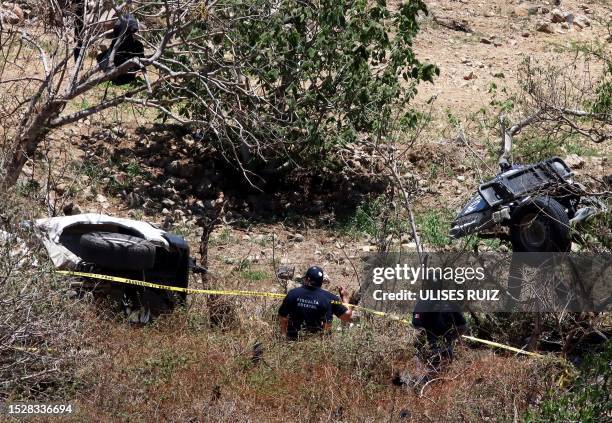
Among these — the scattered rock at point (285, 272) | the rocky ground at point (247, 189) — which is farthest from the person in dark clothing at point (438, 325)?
the scattered rock at point (285, 272)

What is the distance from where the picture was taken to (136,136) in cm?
1579

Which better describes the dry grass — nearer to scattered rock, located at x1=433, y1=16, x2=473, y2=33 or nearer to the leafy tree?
the leafy tree

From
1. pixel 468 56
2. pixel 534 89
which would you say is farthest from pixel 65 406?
pixel 468 56

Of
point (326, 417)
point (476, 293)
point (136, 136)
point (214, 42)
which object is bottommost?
point (326, 417)

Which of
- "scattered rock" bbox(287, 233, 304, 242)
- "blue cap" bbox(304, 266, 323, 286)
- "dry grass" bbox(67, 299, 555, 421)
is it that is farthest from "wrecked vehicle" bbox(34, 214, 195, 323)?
"scattered rock" bbox(287, 233, 304, 242)

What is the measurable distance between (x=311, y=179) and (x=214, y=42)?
2.75 m

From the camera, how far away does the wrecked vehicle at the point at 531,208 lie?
10062mm

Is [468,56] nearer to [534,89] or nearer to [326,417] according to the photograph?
[534,89]

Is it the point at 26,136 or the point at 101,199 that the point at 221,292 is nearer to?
the point at 26,136

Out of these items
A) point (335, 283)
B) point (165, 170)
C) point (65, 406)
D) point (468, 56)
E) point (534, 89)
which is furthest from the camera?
point (468, 56)

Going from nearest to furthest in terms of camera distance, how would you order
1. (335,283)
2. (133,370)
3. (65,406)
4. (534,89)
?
(65,406) → (133,370) → (534,89) → (335,283)

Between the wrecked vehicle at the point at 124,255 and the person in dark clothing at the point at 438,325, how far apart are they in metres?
2.21

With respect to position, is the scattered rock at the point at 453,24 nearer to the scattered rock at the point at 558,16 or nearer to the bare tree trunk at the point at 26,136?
the scattered rock at the point at 558,16

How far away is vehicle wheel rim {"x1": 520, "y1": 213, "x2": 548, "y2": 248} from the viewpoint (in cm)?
1013
